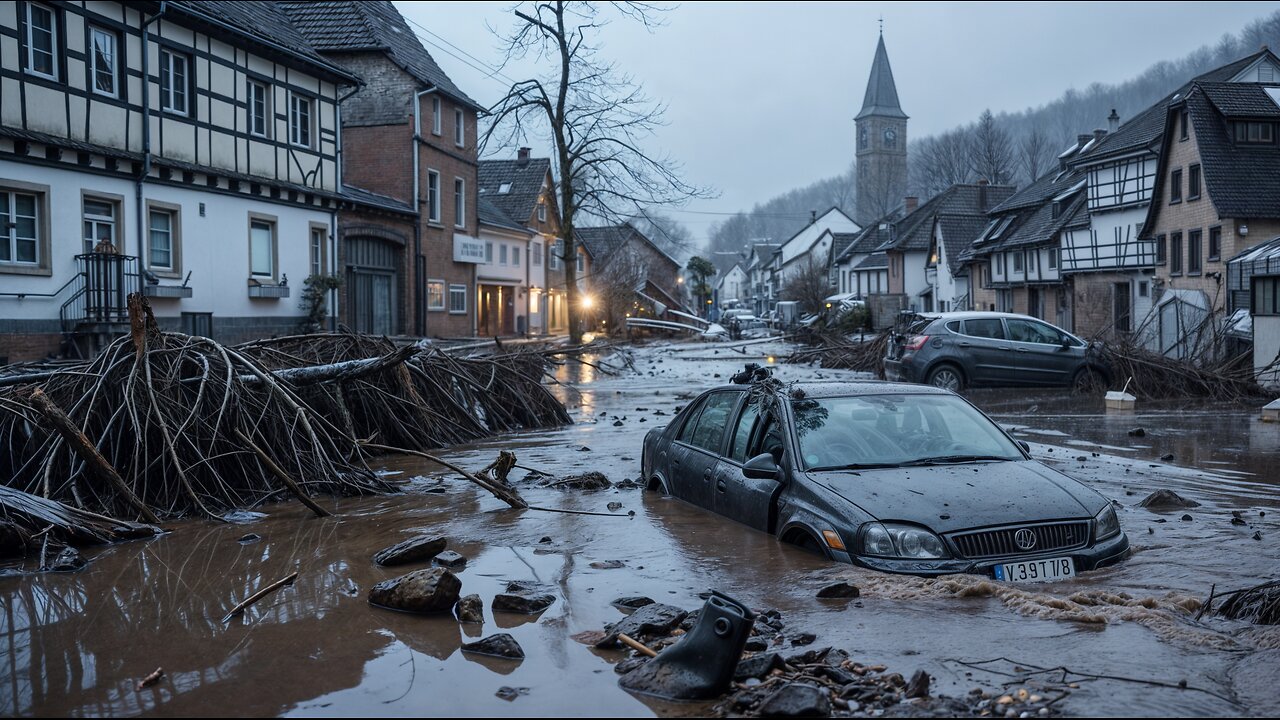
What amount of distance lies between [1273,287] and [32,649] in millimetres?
24763

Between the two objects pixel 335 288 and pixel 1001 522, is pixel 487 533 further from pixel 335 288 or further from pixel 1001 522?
pixel 335 288

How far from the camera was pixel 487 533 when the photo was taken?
8.19m

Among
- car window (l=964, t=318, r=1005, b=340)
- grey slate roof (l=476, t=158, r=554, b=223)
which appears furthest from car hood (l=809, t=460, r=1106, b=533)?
grey slate roof (l=476, t=158, r=554, b=223)

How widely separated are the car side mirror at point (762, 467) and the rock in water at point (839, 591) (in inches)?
52.8

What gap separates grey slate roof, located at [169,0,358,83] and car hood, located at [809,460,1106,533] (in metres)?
20.5

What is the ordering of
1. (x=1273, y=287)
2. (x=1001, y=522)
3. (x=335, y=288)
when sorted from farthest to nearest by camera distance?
1. (x=335, y=288)
2. (x=1273, y=287)
3. (x=1001, y=522)

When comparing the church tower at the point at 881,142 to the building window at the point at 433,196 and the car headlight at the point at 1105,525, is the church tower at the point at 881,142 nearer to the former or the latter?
the building window at the point at 433,196

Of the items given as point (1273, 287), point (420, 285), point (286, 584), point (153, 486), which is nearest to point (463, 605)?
point (286, 584)

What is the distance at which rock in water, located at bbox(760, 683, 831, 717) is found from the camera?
4.00 meters

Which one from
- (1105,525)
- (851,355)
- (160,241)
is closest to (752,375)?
(1105,525)

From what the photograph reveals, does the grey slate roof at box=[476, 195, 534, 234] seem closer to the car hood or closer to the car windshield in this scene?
the car windshield

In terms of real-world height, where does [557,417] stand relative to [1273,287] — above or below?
A: below

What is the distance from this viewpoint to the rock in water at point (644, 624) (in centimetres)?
511

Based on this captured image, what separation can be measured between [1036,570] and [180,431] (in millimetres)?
7173
